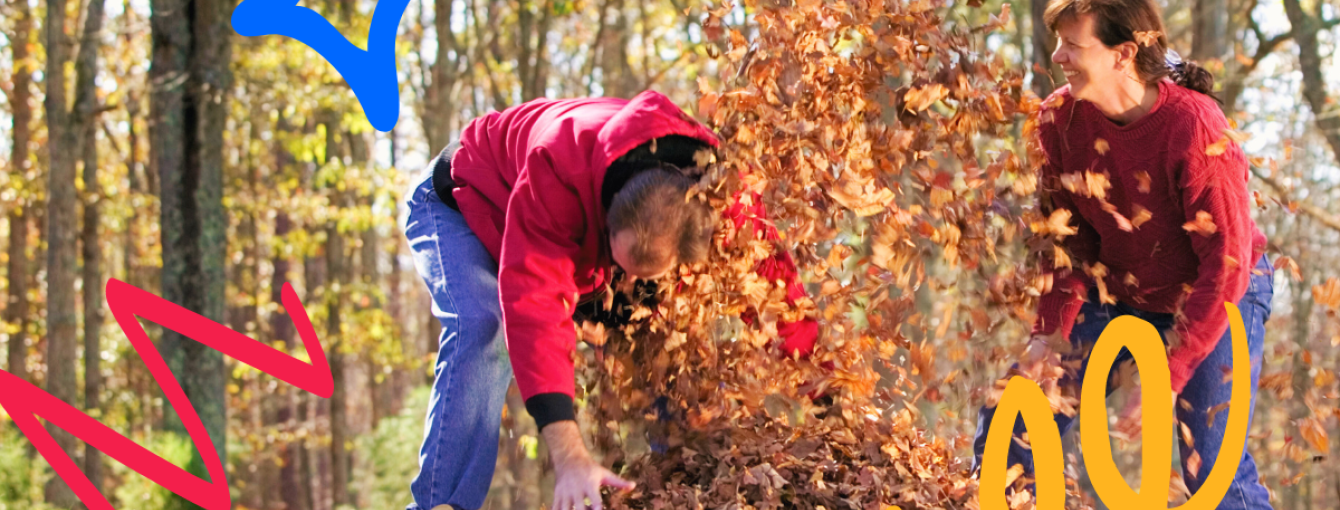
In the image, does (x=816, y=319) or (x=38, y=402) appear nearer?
(x=816, y=319)

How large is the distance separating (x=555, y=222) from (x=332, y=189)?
438 inches

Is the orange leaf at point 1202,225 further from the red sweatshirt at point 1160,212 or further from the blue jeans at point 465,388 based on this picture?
the blue jeans at point 465,388

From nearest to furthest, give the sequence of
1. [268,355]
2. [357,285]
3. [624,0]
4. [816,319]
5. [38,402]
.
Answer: [816,319], [268,355], [38,402], [624,0], [357,285]

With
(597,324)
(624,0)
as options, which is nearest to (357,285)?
(624,0)

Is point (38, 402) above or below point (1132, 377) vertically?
below

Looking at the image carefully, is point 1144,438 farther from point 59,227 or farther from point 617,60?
point 617,60

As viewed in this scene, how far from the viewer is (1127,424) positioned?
8.86 ft

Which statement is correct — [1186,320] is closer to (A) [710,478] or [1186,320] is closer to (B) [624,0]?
(A) [710,478]

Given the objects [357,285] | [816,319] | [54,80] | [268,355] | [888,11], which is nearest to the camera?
[888,11]

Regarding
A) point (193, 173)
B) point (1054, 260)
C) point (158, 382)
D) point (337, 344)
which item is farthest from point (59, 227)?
point (1054, 260)

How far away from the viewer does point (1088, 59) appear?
2.58m

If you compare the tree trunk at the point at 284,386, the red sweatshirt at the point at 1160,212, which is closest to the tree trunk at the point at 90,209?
the tree trunk at the point at 284,386

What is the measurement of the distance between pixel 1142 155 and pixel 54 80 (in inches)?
312

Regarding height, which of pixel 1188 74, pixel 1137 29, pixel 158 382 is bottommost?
pixel 158 382
